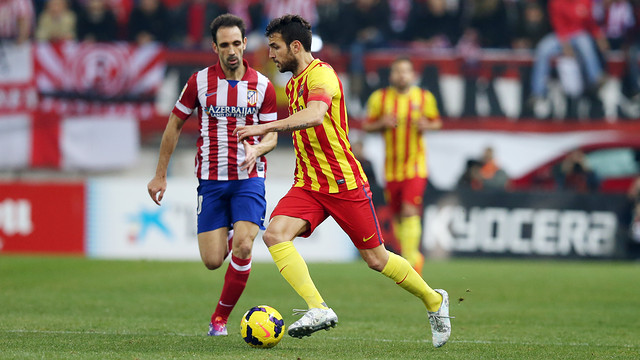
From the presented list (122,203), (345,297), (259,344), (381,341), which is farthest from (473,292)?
(122,203)

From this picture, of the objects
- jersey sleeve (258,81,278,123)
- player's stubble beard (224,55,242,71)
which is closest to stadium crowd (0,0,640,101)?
jersey sleeve (258,81,278,123)

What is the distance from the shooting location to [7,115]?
706 inches

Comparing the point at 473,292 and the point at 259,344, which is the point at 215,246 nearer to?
the point at 259,344

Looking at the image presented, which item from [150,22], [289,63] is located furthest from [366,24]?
[289,63]

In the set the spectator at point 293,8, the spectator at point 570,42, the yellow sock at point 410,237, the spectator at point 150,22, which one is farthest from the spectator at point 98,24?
the yellow sock at point 410,237

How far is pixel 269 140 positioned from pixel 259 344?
1612 millimetres

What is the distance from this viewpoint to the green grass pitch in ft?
20.5

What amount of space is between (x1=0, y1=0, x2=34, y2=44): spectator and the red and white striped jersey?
12192 millimetres

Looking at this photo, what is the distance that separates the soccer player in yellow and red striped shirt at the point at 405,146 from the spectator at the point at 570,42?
300 inches

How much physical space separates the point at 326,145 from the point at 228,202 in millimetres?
1320

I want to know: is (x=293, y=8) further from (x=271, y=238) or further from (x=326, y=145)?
(x=271, y=238)

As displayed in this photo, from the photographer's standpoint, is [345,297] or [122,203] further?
[122,203]

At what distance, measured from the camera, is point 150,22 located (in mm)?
18953

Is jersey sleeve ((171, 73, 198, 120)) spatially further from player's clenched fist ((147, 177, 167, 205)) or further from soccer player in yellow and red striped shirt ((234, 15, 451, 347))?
soccer player in yellow and red striped shirt ((234, 15, 451, 347))
